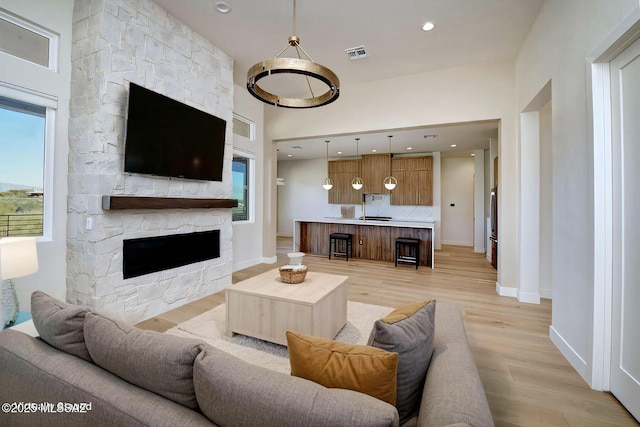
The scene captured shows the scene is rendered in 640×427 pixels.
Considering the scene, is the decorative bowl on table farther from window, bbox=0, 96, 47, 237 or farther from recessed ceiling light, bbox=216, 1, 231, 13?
recessed ceiling light, bbox=216, 1, 231, 13

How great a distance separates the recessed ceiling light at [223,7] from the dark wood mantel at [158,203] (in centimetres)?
220

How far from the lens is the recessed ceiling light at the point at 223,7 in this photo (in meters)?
3.13

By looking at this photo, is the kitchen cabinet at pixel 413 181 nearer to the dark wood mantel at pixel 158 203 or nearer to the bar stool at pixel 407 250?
the bar stool at pixel 407 250

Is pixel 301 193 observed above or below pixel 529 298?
above

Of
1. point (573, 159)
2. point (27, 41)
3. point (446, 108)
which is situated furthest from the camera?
point (446, 108)

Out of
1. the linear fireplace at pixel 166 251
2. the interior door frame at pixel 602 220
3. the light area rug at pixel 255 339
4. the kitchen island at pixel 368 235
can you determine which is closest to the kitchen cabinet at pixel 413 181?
the kitchen island at pixel 368 235

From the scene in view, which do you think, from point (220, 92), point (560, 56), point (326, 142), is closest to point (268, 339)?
point (220, 92)

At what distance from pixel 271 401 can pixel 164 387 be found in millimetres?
437

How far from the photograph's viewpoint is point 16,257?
6.20 ft

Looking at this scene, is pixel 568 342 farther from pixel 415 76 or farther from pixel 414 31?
pixel 415 76

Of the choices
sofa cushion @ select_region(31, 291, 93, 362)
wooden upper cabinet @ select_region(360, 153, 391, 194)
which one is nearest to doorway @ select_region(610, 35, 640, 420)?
sofa cushion @ select_region(31, 291, 93, 362)

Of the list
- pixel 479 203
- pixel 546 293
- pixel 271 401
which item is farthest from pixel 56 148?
pixel 479 203

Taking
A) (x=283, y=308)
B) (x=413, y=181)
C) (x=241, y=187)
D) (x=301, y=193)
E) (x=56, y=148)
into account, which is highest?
(x=413, y=181)

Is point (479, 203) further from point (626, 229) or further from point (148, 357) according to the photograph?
point (148, 357)
